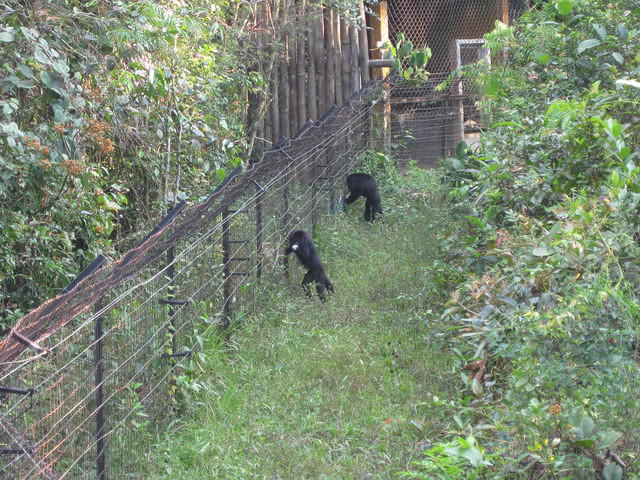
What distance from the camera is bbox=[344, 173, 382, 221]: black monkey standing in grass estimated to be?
10625 mm

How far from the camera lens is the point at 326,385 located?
5.57 metres

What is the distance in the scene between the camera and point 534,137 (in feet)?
20.5

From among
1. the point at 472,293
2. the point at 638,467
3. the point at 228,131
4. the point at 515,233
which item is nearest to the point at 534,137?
the point at 515,233

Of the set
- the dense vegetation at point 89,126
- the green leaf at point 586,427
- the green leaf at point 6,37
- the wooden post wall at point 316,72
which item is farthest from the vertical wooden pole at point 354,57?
the green leaf at point 586,427

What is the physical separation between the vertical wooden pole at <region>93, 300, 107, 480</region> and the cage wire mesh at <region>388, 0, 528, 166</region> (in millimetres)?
9398

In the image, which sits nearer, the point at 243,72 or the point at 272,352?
the point at 272,352

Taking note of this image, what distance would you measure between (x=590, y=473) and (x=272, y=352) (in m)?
3.21

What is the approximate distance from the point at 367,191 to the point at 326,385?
213 inches

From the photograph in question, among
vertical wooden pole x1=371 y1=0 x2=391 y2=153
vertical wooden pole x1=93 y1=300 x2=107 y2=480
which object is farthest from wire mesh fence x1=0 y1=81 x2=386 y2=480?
vertical wooden pole x1=371 y1=0 x2=391 y2=153

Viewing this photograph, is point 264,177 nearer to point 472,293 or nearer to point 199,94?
point 199,94

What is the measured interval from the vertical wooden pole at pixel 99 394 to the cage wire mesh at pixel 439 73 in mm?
9398

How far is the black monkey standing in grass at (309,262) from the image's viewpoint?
790 cm

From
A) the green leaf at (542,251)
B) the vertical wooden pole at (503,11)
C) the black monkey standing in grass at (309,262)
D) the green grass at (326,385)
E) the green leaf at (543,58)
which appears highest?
the vertical wooden pole at (503,11)

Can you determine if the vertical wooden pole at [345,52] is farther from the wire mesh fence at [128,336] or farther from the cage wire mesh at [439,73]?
the wire mesh fence at [128,336]
